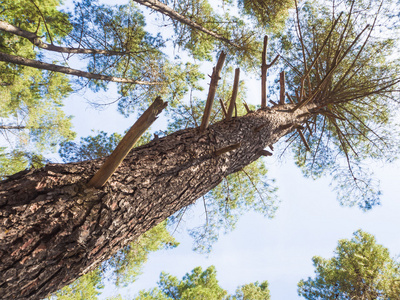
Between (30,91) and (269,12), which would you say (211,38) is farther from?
(30,91)

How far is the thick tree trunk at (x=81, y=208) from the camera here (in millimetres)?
1043

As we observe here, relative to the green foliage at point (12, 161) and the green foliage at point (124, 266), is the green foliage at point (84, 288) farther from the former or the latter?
the green foliage at point (12, 161)

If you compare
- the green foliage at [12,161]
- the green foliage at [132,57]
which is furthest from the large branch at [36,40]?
the green foliage at [12,161]

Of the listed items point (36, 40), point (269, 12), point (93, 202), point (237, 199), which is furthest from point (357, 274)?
Answer: point (36, 40)

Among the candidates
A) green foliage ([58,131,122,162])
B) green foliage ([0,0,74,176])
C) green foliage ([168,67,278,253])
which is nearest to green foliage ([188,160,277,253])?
green foliage ([168,67,278,253])

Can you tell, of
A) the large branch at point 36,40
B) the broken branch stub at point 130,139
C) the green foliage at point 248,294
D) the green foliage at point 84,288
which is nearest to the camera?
the broken branch stub at point 130,139

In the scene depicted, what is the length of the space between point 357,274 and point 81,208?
5711 millimetres

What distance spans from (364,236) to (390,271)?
3.19 feet

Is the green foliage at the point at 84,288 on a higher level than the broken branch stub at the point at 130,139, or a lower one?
lower

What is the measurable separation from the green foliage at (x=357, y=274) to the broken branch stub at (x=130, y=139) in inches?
179

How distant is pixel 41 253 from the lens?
1.07 m

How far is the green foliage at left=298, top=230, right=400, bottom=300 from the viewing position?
14.5 ft

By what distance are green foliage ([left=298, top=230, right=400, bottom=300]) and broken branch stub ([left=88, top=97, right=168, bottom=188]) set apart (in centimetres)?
455

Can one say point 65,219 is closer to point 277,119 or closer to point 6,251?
point 6,251
